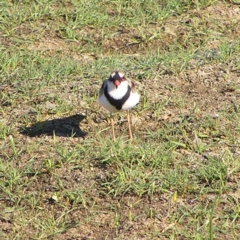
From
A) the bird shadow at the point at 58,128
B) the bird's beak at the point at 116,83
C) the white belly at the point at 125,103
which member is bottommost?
the bird shadow at the point at 58,128

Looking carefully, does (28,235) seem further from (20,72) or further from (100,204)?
(20,72)

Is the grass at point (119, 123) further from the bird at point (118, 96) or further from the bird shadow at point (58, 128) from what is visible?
the bird at point (118, 96)

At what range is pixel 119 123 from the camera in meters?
6.75

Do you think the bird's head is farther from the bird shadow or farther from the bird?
the bird shadow

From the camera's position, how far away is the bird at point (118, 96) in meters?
6.44

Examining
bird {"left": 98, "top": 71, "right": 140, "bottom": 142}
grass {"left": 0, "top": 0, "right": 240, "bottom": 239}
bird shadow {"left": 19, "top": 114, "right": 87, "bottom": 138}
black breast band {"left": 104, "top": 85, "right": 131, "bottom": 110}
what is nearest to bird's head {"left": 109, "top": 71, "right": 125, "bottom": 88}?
bird {"left": 98, "top": 71, "right": 140, "bottom": 142}

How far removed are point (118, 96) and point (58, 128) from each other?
66 centimetres

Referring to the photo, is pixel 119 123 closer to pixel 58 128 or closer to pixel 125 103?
pixel 125 103

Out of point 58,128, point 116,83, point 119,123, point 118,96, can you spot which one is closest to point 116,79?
point 116,83

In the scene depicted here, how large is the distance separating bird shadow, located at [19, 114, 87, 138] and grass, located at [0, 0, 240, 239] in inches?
0.6

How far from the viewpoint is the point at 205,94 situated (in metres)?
6.95

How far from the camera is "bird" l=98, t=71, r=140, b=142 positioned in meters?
6.44

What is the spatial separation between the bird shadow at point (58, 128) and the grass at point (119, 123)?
2 centimetres

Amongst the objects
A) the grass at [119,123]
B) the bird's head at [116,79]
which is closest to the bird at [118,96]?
the bird's head at [116,79]
